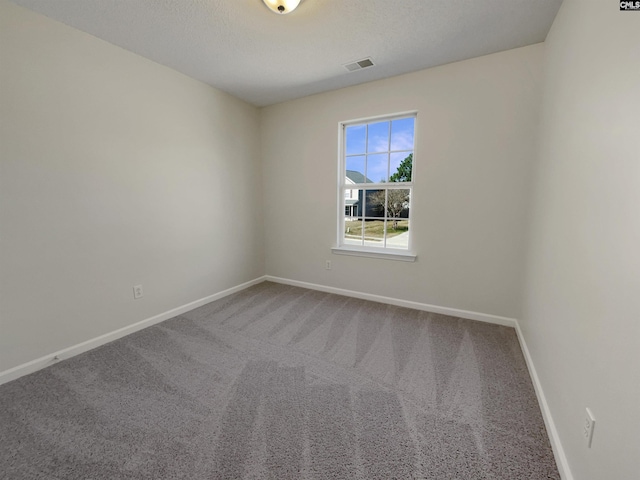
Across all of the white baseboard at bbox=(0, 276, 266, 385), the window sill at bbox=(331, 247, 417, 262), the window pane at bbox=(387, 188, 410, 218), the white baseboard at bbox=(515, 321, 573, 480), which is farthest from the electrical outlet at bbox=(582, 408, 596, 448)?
the white baseboard at bbox=(0, 276, 266, 385)

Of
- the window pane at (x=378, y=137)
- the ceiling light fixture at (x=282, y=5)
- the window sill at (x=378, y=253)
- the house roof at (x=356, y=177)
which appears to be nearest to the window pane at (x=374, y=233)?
the window sill at (x=378, y=253)

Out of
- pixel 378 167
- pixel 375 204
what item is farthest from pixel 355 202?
pixel 378 167

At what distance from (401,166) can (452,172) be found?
0.57 m

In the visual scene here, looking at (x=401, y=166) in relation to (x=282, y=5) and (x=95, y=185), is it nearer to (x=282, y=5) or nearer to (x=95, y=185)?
(x=282, y=5)

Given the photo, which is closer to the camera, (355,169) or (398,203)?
(398,203)

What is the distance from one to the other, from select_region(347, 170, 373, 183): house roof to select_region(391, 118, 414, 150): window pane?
472 mm

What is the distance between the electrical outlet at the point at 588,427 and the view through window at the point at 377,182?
211 cm

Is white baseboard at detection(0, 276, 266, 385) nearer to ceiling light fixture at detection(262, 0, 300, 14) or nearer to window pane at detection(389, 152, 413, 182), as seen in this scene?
window pane at detection(389, 152, 413, 182)

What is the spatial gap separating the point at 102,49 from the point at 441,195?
3301 mm

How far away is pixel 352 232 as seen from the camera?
344 centimetres

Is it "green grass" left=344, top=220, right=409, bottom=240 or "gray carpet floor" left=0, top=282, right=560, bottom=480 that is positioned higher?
"green grass" left=344, top=220, right=409, bottom=240

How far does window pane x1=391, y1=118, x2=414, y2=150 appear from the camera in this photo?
2.91 m

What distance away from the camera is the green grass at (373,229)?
10.1ft

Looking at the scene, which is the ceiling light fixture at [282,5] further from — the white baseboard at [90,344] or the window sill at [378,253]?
the white baseboard at [90,344]
